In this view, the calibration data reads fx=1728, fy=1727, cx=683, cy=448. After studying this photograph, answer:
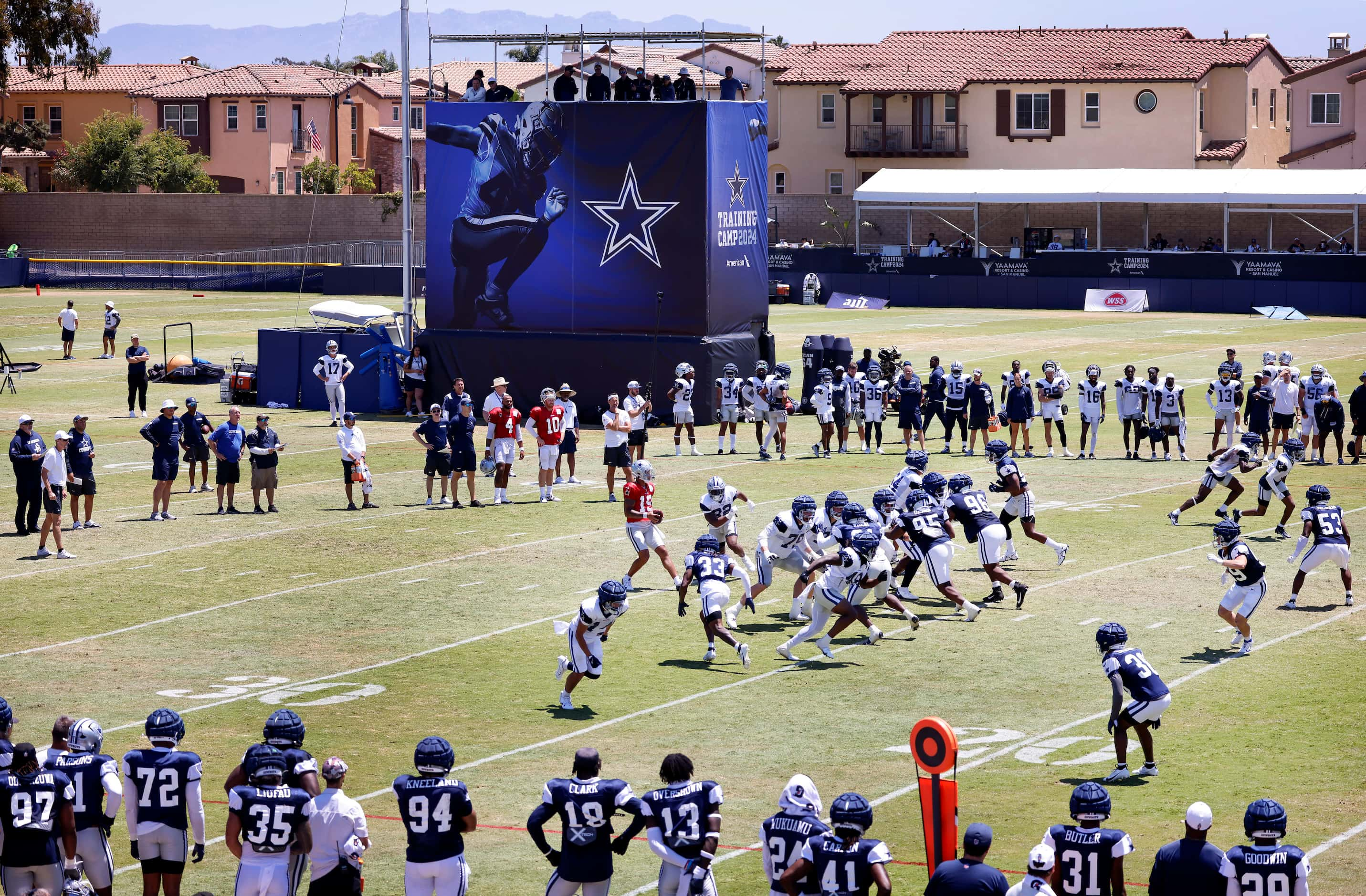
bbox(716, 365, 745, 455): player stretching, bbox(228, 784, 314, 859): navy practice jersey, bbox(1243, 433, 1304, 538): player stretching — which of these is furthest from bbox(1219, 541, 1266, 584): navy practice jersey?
bbox(716, 365, 745, 455): player stretching

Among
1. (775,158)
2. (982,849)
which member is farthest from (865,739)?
(775,158)

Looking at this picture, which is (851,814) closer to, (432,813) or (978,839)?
(978,839)

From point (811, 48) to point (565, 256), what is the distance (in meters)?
59.1

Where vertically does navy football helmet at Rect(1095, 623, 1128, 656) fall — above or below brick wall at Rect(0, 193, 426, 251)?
below

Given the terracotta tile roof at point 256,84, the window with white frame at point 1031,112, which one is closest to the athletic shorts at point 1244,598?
the window with white frame at point 1031,112

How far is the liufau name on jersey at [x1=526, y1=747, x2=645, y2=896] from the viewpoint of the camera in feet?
35.2

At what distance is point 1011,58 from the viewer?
290 ft

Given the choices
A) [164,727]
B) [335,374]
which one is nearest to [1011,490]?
[164,727]

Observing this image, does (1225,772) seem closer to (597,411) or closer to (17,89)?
(597,411)

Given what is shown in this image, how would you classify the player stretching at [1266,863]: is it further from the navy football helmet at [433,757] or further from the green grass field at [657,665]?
the navy football helmet at [433,757]

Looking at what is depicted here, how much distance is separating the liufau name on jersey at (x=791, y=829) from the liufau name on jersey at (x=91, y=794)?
14.3 feet

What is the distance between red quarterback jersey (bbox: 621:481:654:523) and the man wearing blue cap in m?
11.7

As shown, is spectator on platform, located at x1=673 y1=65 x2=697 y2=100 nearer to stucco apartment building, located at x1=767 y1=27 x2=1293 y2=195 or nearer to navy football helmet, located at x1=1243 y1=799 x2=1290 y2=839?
navy football helmet, located at x1=1243 y1=799 x2=1290 y2=839

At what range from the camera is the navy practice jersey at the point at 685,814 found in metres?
10.7
